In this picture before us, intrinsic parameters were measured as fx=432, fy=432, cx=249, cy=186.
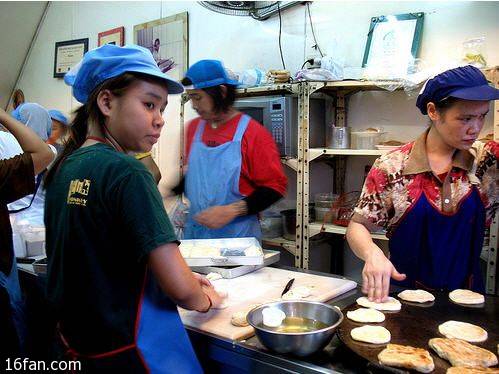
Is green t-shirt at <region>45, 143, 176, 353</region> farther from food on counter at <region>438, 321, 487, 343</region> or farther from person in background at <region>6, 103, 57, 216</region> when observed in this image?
person in background at <region>6, 103, 57, 216</region>

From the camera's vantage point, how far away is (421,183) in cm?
176

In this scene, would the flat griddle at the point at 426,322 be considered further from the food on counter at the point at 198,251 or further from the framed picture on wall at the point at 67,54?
the framed picture on wall at the point at 67,54

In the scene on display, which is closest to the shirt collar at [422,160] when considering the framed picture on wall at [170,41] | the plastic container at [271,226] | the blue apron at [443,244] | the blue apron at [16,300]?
the blue apron at [443,244]

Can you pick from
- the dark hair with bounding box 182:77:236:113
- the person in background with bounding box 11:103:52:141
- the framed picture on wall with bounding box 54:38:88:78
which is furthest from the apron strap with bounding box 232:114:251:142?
the framed picture on wall with bounding box 54:38:88:78

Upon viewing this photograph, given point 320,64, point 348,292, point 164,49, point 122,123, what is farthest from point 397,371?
point 164,49

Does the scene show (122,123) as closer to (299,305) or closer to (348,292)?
(299,305)

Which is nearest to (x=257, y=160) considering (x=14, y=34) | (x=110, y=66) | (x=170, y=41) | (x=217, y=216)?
(x=217, y=216)

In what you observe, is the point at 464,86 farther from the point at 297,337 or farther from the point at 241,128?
the point at 241,128

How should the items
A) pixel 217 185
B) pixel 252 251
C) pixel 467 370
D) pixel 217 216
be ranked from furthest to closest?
pixel 217 185 → pixel 217 216 → pixel 252 251 → pixel 467 370

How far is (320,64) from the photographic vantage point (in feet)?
10.00

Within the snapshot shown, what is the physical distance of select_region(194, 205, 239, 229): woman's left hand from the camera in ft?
7.70

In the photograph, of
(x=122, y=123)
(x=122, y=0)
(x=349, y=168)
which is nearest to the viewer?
(x=122, y=123)

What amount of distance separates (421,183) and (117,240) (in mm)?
1258

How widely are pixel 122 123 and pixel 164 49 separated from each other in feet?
11.8
